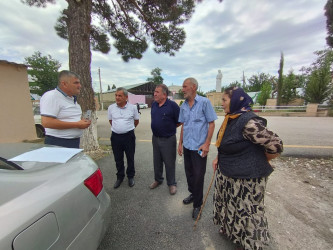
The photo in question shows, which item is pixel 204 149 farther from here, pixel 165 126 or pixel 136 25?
pixel 136 25

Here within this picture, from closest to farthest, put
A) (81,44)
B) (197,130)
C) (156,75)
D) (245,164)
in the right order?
(245,164), (197,130), (81,44), (156,75)

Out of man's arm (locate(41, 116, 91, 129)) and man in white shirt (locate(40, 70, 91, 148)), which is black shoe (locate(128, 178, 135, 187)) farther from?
man's arm (locate(41, 116, 91, 129))

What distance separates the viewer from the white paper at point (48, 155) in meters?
1.28

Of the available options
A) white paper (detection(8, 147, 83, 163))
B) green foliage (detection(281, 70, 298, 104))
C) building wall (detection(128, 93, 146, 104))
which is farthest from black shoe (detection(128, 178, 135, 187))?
building wall (detection(128, 93, 146, 104))

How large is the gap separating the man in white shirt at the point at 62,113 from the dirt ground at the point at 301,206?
263cm

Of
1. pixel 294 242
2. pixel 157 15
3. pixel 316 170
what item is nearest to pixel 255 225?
Result: pixel 294 242

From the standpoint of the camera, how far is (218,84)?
101 ft

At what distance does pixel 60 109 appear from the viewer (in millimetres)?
1953

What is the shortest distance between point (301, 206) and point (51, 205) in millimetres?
3094

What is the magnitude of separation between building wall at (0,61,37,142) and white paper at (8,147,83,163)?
18.6ft

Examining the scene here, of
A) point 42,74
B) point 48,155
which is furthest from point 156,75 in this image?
point 48,155

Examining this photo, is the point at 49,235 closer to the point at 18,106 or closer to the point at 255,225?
the point at 255,225

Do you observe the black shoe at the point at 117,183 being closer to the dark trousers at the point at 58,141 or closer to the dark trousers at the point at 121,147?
the dark trousers at the point at 121,147

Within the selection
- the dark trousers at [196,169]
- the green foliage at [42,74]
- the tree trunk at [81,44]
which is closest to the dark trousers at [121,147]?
the dark trousers at [196,169]
